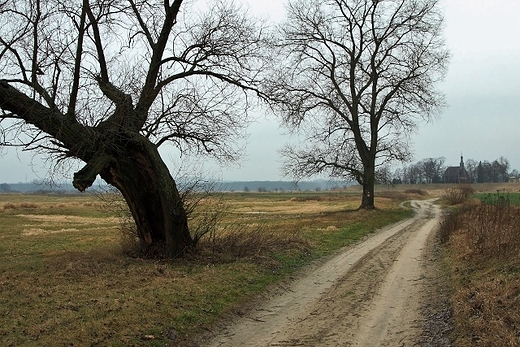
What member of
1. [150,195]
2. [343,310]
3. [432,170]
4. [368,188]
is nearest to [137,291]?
[343,310]

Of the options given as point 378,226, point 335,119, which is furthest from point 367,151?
point 378,226

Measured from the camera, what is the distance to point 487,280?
8781mm

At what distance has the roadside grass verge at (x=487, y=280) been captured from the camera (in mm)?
6336

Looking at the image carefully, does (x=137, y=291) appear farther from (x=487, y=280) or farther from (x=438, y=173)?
(x=438, y=173)

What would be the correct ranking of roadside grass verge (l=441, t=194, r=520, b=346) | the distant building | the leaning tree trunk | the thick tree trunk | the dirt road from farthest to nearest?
1. the distant building
2. the thick tree trunk
3. the leaning tree trunk
4. the dirt road
5. roadside grass verge (l=441, t=194, r=520, b=346)

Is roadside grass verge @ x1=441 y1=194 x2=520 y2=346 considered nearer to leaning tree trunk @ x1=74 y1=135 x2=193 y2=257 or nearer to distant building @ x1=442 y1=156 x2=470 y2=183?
leaning tree trunk @ x1=74 y1=135 x2=193 y2=257

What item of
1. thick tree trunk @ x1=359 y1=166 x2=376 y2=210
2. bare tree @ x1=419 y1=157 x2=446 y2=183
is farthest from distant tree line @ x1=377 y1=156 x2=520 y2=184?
thick tree trunk @ x1=359 y1=166 x2=376 y2=210

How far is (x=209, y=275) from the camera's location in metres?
10.5

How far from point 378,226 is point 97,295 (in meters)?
19.0

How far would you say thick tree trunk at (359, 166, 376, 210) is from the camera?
120ft

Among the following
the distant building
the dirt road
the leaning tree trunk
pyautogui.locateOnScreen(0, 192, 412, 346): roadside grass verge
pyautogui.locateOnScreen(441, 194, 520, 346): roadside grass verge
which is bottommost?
the dirt road

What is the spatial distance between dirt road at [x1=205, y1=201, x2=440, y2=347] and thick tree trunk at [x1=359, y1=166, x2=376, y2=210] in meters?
23.4

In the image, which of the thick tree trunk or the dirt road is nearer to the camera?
the dirt road

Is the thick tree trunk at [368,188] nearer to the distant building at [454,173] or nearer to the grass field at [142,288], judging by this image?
the grass field at [142,288]
